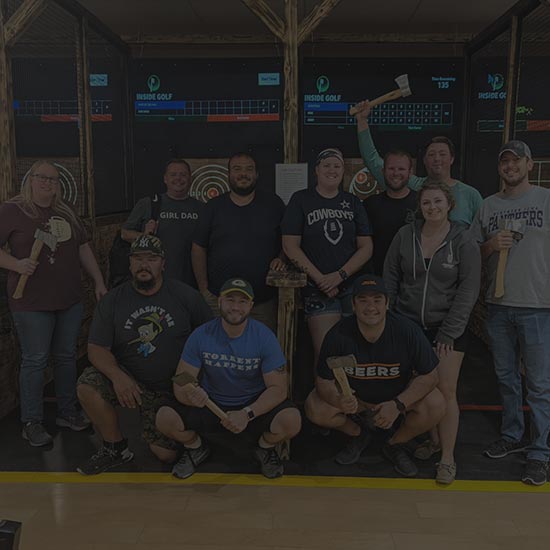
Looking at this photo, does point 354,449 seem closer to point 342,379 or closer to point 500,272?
point 342,379

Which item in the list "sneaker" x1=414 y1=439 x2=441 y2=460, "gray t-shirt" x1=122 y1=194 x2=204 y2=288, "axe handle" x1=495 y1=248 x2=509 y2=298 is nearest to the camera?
"axe handle" x1=495 y1=248 x2=509 y2=298

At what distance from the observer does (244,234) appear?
3.35m

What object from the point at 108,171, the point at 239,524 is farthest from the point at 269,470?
the point at 108,171

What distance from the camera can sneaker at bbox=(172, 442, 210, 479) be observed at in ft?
9.36

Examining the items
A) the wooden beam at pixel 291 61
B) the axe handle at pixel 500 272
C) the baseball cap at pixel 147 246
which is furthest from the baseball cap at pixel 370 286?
the wooden beam at pixel 291 61

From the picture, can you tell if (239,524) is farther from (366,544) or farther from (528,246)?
(528,246)

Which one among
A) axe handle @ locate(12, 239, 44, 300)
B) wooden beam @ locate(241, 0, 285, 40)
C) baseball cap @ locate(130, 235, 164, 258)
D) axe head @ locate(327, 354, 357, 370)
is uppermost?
wooden beam @ locate(241, 0, 285, 40)

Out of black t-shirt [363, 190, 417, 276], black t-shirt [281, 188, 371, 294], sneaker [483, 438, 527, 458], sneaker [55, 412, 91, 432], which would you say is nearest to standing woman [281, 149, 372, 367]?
black t-shirt [281, 188, 371, 294]

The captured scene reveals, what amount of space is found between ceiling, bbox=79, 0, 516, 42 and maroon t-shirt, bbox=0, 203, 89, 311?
2914 mm

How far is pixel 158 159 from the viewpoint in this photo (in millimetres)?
5820

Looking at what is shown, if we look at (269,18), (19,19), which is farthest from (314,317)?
(19,19)

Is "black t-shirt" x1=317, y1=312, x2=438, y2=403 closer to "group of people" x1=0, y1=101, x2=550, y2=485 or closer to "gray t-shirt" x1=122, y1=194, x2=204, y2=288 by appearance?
"group of people" x1=0, y1=101, x2=550, y2=485

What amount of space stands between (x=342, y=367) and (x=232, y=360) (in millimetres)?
513

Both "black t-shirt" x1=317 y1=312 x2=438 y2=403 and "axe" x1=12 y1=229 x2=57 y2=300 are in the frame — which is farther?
"axe" x1=12 y1=229 x2=57 y2=300
